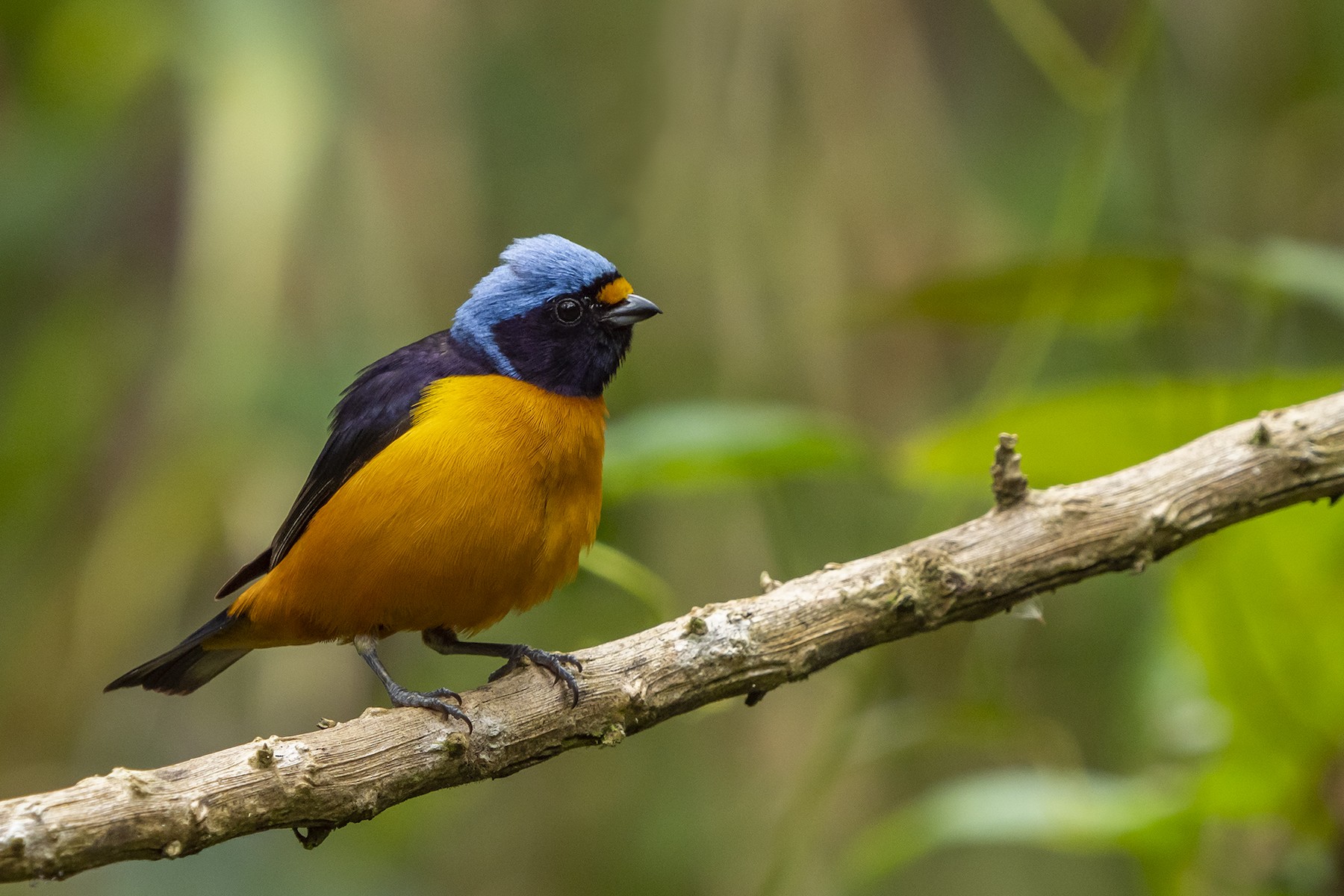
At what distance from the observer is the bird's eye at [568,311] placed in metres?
4.10

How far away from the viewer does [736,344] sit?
5531mm

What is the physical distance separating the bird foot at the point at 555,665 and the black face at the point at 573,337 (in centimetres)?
95

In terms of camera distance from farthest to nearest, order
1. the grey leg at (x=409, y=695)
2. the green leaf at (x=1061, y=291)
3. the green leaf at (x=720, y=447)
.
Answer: the green leaf at (x=1061, y=291), the green leaf at (x=720, y=447), the grey leg at (x=409, y=695)

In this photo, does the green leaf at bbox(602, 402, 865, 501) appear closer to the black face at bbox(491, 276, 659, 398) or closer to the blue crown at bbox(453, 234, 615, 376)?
the black face at bbox(491, 276, 659, 398)

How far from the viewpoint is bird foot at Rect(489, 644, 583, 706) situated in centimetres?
300

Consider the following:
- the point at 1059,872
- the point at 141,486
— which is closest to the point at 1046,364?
the point at 1059,872

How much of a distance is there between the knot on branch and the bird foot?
3.43ft

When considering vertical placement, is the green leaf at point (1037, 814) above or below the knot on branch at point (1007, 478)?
below

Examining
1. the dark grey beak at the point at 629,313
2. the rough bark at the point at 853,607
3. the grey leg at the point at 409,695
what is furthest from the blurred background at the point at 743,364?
the grey leg at the point at 409,695

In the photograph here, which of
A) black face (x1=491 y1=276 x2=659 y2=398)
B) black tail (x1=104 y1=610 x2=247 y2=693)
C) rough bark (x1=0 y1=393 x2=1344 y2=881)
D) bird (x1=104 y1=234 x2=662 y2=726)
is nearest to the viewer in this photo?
rough bark (x1=0 y1=393 x2=1344 y2=881)

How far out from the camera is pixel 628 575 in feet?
12.9

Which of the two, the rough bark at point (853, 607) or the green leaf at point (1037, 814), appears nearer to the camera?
the rough bark at point (853, 607)

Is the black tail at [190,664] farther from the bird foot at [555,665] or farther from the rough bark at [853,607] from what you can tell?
the rough bark at [853,607]

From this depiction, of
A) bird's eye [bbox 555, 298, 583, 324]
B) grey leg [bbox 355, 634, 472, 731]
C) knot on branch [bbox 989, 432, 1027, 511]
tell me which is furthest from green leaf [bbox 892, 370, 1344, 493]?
grey leg [bbox 355, 634, 472, 731]
